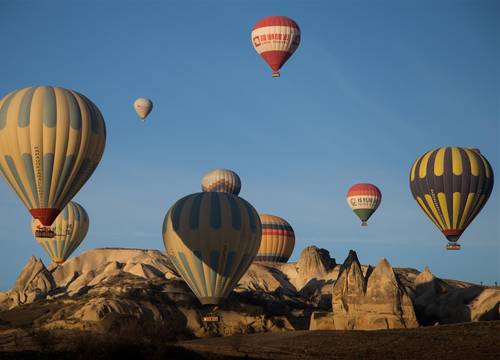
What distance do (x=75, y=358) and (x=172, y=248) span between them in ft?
92.9

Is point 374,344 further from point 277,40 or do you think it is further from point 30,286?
point 30,286

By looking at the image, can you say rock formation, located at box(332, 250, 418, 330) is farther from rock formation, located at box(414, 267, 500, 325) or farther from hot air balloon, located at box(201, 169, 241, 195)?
hot air balloon, located at box(201, 169, 241, 195)

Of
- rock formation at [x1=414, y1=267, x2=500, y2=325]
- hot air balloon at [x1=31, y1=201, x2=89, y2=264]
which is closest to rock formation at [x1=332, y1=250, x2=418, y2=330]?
rock formation at [x1=414, y1=267, x2=500, y2=325]

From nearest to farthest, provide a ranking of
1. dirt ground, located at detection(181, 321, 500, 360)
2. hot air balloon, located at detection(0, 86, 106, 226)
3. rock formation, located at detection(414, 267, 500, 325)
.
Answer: dirt ground, located at detection(181, 321, 500, 360)
hot air balloon, located at detection(0, 86, 106, 226)
rock formation, located at detection(414, 267, 500, 325)

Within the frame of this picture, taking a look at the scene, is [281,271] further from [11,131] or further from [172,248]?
[11,131]

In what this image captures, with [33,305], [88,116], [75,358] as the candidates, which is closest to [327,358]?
[75,358]

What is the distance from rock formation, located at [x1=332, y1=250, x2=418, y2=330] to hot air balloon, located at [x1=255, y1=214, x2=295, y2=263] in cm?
4963

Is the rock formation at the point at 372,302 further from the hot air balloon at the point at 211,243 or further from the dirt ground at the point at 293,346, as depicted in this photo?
the hot air balloon at the point at 211,243

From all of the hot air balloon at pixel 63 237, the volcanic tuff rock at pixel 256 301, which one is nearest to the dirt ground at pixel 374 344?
the volcanic tuff rock at pixel 256 301

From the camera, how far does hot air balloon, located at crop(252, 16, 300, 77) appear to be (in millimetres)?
97375

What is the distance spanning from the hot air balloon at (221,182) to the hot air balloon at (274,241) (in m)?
12.6

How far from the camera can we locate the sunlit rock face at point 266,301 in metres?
78.6

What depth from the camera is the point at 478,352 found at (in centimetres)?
6072

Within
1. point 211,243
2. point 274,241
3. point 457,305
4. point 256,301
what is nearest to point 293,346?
point 211,243
